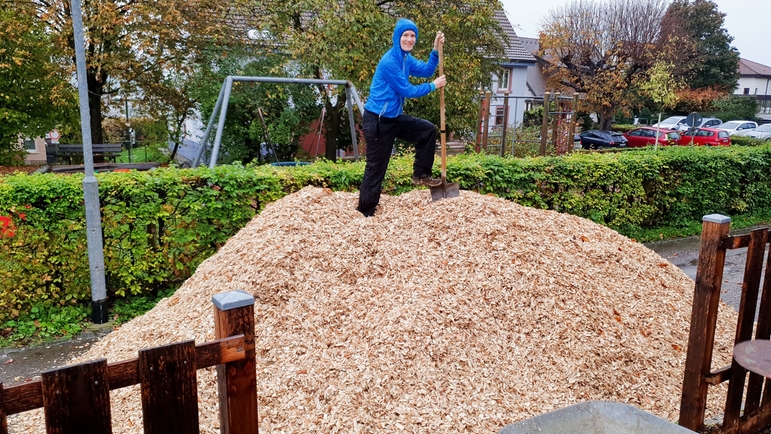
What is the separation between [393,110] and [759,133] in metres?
36.5

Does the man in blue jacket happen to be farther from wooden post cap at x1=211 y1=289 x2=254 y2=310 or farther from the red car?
the red car

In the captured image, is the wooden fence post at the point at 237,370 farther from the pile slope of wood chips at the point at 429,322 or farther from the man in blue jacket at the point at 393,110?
the man in blue jacket at the point at 393,110

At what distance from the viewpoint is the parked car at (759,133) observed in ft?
113

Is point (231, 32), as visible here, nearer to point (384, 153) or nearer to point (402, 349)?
point (384, 153)

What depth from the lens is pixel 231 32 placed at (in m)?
17.0

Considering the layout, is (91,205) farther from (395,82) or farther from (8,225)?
(395,82)

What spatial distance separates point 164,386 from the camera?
201 cm

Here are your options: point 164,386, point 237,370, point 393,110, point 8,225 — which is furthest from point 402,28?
point 164,386

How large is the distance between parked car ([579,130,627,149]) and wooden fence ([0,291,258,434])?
30295 millimetres

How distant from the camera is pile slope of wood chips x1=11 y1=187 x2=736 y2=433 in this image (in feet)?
12.3

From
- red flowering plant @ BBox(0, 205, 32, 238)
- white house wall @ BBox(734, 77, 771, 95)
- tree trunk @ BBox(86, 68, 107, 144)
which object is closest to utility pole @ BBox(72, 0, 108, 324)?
red flowering plant @ BBox(0, 205, 32, 238)

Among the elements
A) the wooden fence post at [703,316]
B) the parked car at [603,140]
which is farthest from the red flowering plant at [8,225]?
the parked car at [603,140]

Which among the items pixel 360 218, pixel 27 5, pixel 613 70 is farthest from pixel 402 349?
pixel 613 70

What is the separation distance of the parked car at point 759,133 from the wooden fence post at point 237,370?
1502 inches
